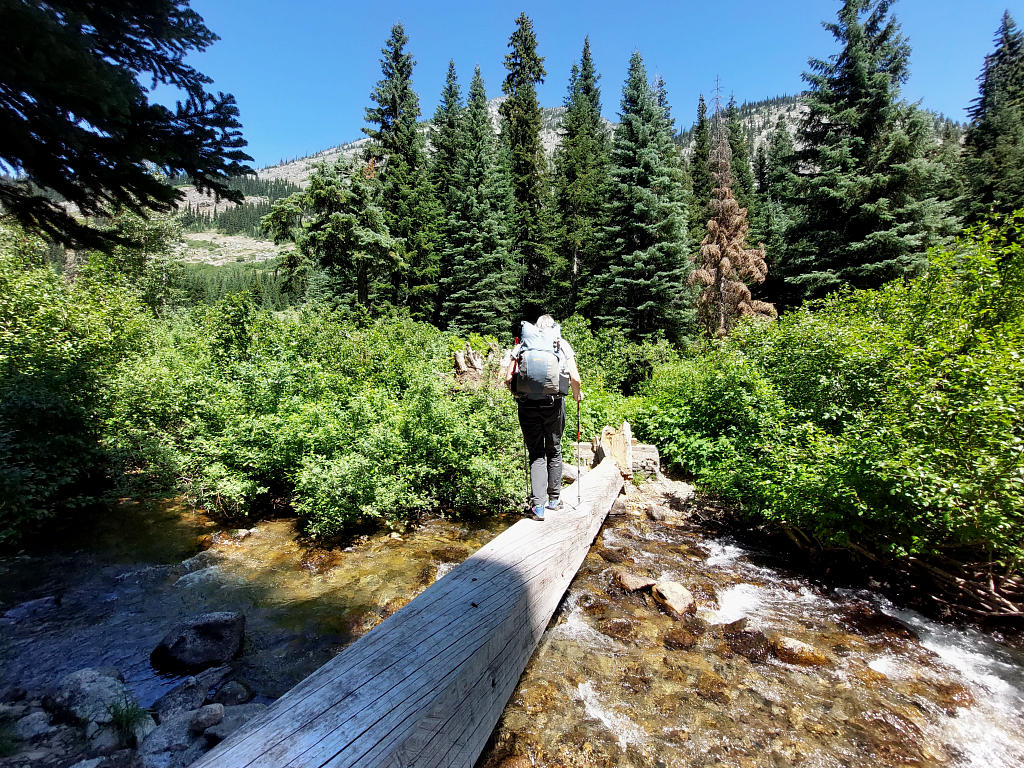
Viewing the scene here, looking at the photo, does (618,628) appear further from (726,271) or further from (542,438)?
(726,271)

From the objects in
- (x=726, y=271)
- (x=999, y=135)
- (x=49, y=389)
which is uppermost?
(x=999, y=135)

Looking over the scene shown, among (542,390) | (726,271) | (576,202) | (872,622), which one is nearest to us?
(542,390)

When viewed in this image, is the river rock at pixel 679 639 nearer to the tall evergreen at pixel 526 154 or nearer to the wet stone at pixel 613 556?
the wet stone at pixel 613 556

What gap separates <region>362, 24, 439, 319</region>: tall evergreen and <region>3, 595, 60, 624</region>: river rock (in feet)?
63.8

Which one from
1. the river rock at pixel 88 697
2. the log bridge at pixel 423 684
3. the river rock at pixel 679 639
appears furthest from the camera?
the river rock at pixel 679 639

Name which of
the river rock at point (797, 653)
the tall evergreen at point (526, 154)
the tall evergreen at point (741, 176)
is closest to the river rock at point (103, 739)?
the river rock at point (797, 653)

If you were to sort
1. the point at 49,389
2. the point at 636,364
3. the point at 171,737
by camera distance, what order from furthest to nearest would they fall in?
the point at 636,364, the point at 49,389, the point at 171,737

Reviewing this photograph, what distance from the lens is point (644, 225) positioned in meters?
18.7

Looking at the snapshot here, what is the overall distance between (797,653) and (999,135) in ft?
118

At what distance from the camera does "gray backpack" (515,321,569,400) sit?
4051 mm

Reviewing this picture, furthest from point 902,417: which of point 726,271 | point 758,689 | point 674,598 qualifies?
point 726,271

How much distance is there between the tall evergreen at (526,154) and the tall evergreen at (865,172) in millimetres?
13492

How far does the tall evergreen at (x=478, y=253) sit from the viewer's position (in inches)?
932

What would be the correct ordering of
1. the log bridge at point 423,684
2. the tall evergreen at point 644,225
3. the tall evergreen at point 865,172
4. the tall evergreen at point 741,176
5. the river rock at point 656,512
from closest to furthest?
the log bridge at point 423,684
the river rock at point 656,512
the tall evergreen at point 865,172
the tall evergreen at point 644,225
the tall evergreen at point 741,176
